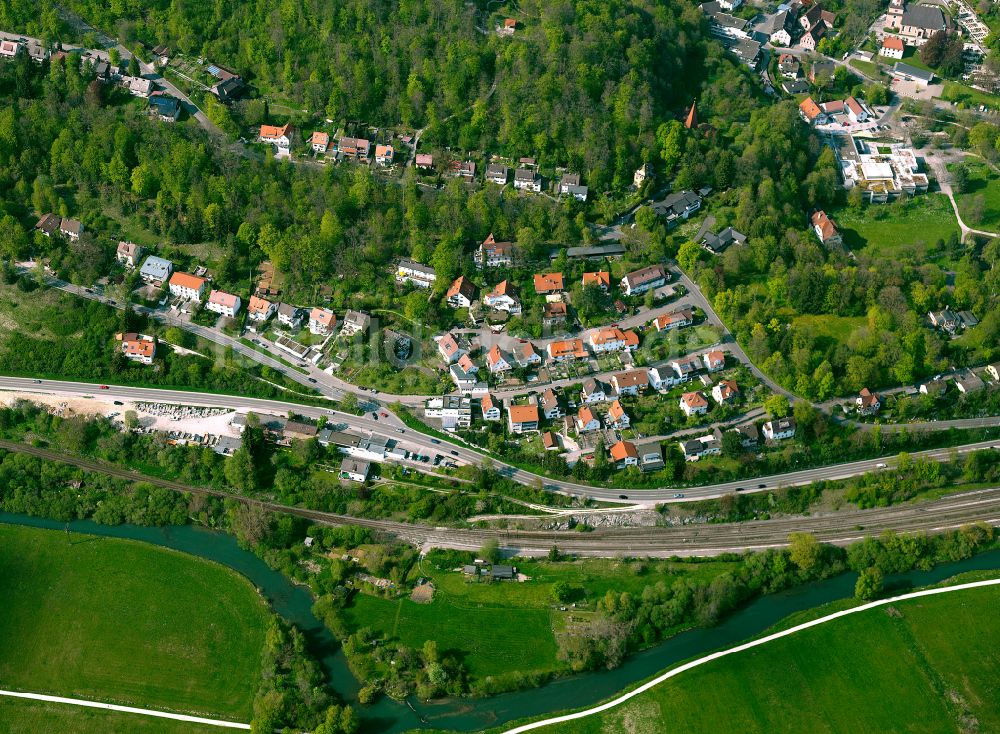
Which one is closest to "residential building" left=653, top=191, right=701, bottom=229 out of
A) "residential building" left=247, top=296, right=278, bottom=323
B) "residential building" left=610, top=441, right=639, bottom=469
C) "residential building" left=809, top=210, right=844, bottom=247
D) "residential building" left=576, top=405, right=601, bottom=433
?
"residential building" left=809, top=210, right=844, bottom=247

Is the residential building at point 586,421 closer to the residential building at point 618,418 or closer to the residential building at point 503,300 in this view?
the residential building at point 618,418

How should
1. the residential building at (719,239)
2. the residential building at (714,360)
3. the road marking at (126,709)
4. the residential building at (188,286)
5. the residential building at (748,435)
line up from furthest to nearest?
the residential building at (719,239) → the residential building at (188,286) → the residential building at (714,360) → the residential building at (748,435) → the road marking at (126,709)

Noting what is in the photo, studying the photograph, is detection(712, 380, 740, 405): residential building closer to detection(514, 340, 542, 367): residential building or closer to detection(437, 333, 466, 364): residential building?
detection(514, 340, 542, 367): residential building

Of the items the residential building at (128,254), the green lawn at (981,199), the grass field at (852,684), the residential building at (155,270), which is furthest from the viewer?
the green lawn at (981,199)

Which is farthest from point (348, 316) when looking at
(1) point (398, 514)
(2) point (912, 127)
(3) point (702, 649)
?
(2) point (912, 127)

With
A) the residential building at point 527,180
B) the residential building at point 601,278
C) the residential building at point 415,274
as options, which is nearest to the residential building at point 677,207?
the residential building at point 601,278
